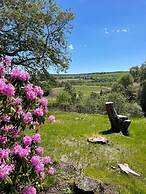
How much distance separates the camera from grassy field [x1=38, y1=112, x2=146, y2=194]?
15.9m

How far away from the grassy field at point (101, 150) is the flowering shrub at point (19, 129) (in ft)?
19.9

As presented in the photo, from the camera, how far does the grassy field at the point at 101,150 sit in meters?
15.9

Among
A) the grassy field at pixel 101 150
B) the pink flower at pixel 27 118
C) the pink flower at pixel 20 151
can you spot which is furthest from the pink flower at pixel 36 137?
the grassy field at pixel 101 150

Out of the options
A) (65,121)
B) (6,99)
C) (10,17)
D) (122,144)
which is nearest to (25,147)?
(6,99)

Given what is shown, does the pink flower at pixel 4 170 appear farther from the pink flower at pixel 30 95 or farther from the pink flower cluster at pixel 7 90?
the pink flower at pixel 30 95

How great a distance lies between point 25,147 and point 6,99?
3.51 ft

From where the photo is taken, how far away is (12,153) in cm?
845

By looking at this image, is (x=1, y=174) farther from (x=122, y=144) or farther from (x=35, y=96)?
(x=122, y=144)

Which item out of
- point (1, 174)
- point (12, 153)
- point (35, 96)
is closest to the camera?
point (1, 174)

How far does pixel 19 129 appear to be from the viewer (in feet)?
31.3

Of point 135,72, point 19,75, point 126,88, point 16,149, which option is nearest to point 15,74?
point 19,75

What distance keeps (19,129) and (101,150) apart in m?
10.7

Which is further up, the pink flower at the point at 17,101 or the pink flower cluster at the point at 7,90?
the pink flower cluster at the point at 7,90

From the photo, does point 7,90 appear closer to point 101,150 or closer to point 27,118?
point 27,118
